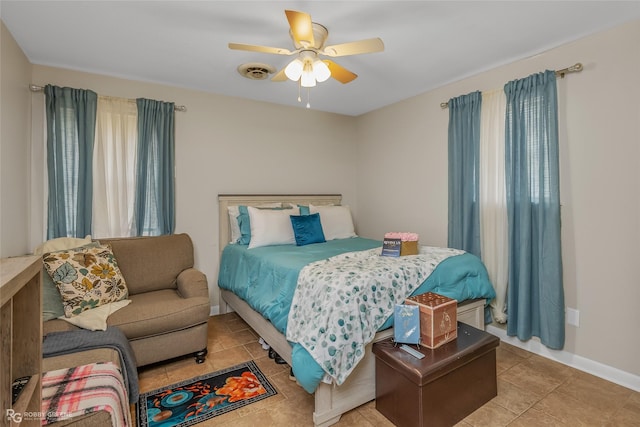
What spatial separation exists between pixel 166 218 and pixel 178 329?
1224mm

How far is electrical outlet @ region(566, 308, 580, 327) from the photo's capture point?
2.38 metres

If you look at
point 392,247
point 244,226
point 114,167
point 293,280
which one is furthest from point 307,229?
point 114,167

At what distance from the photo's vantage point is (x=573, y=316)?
240 cm

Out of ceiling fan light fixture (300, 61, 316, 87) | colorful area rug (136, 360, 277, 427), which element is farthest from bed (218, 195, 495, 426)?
ceiling fan light fixture (300, 61, 316, 87)

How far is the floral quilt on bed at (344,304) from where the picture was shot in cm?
173

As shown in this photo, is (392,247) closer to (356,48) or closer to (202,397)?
(356,48)

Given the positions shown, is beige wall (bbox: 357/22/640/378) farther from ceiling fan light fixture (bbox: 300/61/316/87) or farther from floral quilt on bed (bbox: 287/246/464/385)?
ceiling fan light fixture (bbox: 300/61/316/87)

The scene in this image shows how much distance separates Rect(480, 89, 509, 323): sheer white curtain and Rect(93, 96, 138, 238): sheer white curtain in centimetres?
328

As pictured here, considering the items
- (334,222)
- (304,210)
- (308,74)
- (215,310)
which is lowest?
(215,310)

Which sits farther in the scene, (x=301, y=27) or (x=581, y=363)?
(x=581, y=363)

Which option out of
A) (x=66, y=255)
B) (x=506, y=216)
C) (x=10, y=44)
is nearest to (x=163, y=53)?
(x=10, y=44)

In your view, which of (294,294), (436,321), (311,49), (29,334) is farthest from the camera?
(294,294)

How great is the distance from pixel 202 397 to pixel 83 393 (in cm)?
91

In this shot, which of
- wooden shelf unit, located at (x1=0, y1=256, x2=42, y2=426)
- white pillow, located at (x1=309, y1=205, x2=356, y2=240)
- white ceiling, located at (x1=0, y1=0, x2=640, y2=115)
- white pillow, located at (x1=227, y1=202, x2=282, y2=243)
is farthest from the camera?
white pillow, located at (x1=309, y1=205, x2=356, y2=240)
